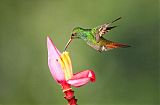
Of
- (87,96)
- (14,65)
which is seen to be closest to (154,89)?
(87,96)

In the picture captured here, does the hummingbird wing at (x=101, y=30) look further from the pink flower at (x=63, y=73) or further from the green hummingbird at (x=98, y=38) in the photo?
the pink flower at (x=63, y=73)

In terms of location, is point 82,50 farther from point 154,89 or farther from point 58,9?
point 154,89

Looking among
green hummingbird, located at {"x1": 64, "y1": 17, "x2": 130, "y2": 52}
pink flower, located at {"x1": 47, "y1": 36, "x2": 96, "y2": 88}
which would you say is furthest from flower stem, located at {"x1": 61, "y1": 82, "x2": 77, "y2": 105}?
green hummingbird, located at {"x1": 64, "y1": 17, "x2": 130, "y2": 52}

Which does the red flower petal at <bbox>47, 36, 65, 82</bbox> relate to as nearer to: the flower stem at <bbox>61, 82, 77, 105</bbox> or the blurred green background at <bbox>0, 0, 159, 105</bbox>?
the flower stem at <bbox>61, 82, 77, 105</bbox>

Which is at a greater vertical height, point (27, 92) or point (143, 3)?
point (143, 3)

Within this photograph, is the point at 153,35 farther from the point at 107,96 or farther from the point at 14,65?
the point at 14,65

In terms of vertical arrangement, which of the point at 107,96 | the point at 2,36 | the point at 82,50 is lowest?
the point at 107,96
